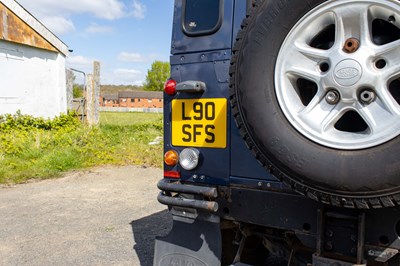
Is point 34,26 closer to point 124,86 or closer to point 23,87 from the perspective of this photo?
point 23,87

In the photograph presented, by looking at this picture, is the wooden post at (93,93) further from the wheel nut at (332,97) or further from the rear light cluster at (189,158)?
the wheel nut at (332,97)

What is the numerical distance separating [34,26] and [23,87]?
211 cm

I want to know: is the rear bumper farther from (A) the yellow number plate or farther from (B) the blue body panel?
(A) the yellow number plate

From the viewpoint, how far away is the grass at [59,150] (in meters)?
7.62

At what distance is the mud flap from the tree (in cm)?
9309

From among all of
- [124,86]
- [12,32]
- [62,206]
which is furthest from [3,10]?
[124,86]

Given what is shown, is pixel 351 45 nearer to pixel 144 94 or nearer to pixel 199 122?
pixel 199 122

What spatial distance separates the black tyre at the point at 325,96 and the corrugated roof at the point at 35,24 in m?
11.7

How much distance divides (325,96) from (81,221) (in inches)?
157

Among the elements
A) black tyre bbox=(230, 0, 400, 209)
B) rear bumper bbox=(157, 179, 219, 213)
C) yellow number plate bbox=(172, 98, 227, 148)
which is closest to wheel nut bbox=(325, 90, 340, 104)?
black tyre bbox=(230, 0, 400, 209)

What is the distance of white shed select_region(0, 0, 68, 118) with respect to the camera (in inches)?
432

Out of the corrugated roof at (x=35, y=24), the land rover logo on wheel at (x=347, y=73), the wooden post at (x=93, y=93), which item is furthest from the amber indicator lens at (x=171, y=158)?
the corrugated roof at (x=35, y=24)

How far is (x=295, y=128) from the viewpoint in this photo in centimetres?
177

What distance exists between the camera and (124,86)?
128 meters
